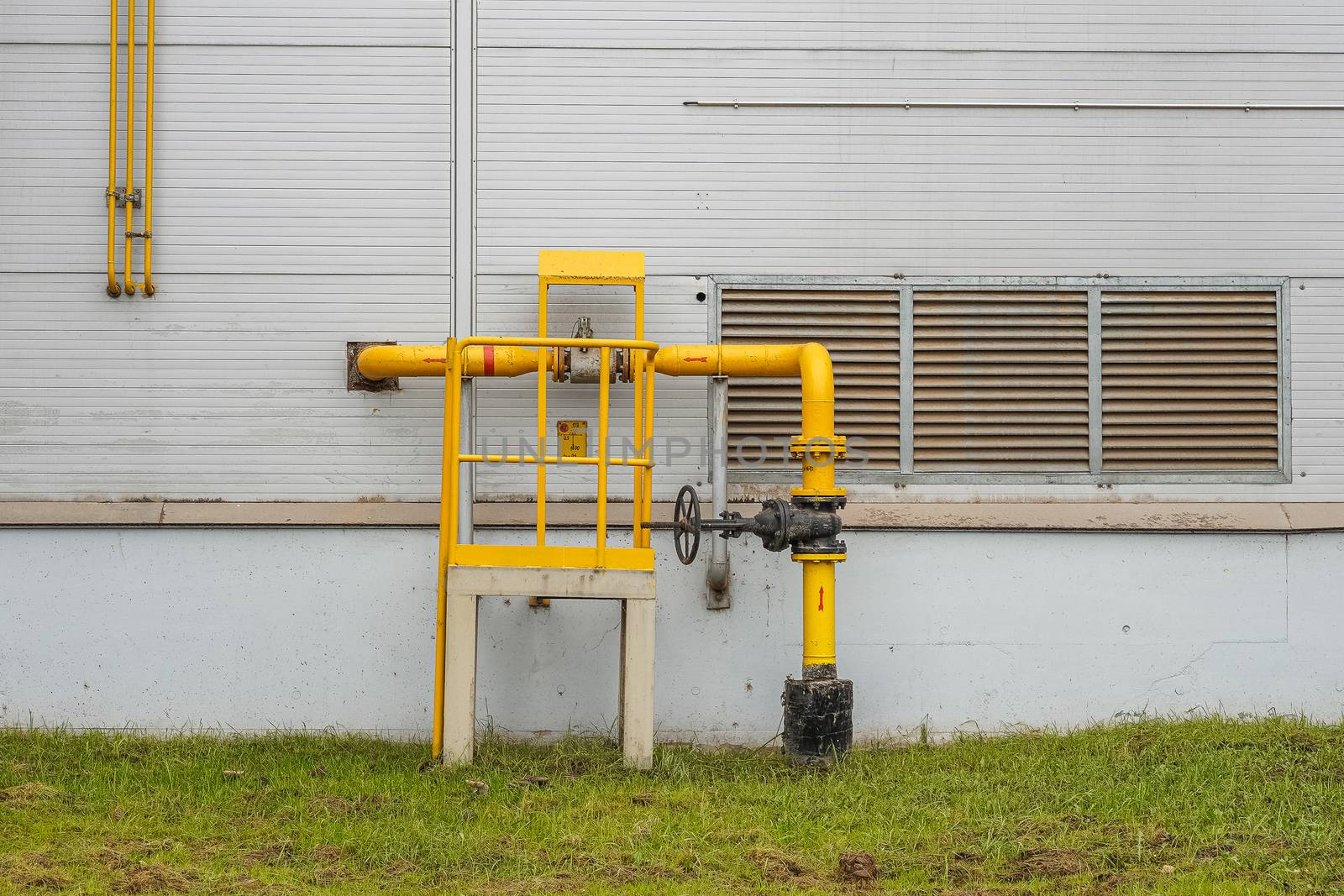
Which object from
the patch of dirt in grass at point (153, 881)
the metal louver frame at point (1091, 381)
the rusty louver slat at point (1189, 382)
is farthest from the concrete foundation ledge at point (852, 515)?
the patch of dirt in grass at point (153, 881)

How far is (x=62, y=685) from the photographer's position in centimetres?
654

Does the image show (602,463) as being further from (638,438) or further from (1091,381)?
(1091,381)

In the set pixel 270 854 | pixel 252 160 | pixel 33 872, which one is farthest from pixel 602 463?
pixel 33 872

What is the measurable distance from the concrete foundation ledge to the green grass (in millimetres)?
1095

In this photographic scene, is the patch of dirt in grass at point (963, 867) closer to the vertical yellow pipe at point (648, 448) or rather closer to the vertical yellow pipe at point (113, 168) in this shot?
the vertical yellow pipe at point (648, 448)

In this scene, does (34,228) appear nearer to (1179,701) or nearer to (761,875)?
(761,875)

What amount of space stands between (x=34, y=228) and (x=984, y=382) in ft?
17.5

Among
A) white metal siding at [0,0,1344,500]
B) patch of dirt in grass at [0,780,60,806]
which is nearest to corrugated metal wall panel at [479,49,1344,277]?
white metal siding at [0,0,1344,500]

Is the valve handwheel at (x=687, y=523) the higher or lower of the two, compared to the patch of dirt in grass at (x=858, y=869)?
higher

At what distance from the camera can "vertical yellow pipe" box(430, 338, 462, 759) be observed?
5938 mm

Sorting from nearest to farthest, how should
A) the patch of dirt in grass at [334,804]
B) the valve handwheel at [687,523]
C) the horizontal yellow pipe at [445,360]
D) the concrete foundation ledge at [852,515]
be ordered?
1. the patch of dirt in grass at [334,804]
2. the valve handwheel at [687,523]
3. the horizontal yellow pipe at [445,360]
4. the concrete foundation ledge at [852,515]

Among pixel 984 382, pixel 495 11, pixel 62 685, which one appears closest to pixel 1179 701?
pixel 984 382

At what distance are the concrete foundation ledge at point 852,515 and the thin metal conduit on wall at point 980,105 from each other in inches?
87.7

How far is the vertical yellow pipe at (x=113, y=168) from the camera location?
662cm
